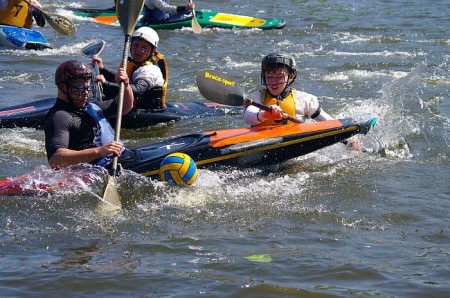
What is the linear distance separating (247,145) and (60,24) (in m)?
6.61

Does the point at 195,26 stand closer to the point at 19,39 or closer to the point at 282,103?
the point at 19,39

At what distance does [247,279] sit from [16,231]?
1791 millimetres

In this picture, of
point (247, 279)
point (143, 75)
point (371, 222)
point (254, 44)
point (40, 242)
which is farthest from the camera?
point (254, 44)

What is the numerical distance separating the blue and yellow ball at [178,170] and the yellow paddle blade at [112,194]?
16.8 inches

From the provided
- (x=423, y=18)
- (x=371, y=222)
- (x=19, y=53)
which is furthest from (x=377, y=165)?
(x=423, y=18)

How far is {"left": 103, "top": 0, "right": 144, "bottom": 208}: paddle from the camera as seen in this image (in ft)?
21.1

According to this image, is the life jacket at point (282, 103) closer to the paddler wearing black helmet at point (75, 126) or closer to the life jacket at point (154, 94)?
the paddler wearing black helmet at point (75, 126)

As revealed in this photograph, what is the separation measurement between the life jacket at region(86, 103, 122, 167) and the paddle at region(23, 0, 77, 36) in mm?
6420

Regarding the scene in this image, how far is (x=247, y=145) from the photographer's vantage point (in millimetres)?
7258

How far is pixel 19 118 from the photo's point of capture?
364 inches

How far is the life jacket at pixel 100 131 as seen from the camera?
665 cm

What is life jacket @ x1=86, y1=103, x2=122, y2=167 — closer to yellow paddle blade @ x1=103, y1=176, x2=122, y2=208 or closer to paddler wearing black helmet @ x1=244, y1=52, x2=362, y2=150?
yellow paddle blade @ x1=103, y1=176, x2=122, y2=208

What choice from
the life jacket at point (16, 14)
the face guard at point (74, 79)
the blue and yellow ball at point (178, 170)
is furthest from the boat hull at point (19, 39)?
the blue and yellow ball at point (178, 170)

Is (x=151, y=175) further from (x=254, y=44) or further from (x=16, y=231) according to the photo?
(x=254, y=44)
